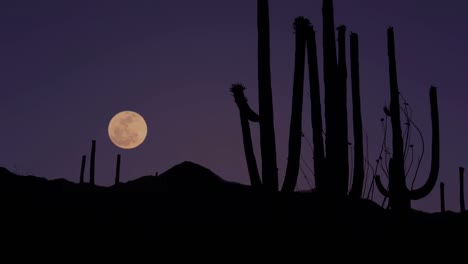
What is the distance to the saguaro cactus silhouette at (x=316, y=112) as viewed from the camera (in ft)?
31.7

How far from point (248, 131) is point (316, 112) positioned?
1177 millimetres

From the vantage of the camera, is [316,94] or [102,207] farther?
[102,207]

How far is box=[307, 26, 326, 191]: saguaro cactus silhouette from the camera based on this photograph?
381 inches

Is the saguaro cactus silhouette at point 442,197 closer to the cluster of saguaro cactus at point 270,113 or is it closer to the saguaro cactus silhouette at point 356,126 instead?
the saguaro cactus silhouette at point 356,126

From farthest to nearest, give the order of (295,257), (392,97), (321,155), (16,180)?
(16,180) → (392,97) → (321,155) → (295,257)

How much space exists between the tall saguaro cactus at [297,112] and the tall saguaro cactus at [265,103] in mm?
348

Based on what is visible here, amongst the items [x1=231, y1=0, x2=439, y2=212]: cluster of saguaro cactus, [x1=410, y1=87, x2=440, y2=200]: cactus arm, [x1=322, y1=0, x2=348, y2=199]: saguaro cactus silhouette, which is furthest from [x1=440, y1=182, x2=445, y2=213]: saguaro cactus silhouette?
[x1=322, y1=0, x2=348, y2=199]: saguaro cactus silhouette

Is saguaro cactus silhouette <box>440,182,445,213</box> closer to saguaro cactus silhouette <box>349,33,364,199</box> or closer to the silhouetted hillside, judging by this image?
the silhouetted hillside

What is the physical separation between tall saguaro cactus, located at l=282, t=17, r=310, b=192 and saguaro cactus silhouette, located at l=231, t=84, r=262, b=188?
2.48 feet

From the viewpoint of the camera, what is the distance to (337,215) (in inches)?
367

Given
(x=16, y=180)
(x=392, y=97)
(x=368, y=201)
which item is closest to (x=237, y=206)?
(x=368, y=201)

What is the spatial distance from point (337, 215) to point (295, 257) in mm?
894

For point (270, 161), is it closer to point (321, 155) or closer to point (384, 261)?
point (321, 155)

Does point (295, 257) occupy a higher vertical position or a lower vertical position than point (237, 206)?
lower
